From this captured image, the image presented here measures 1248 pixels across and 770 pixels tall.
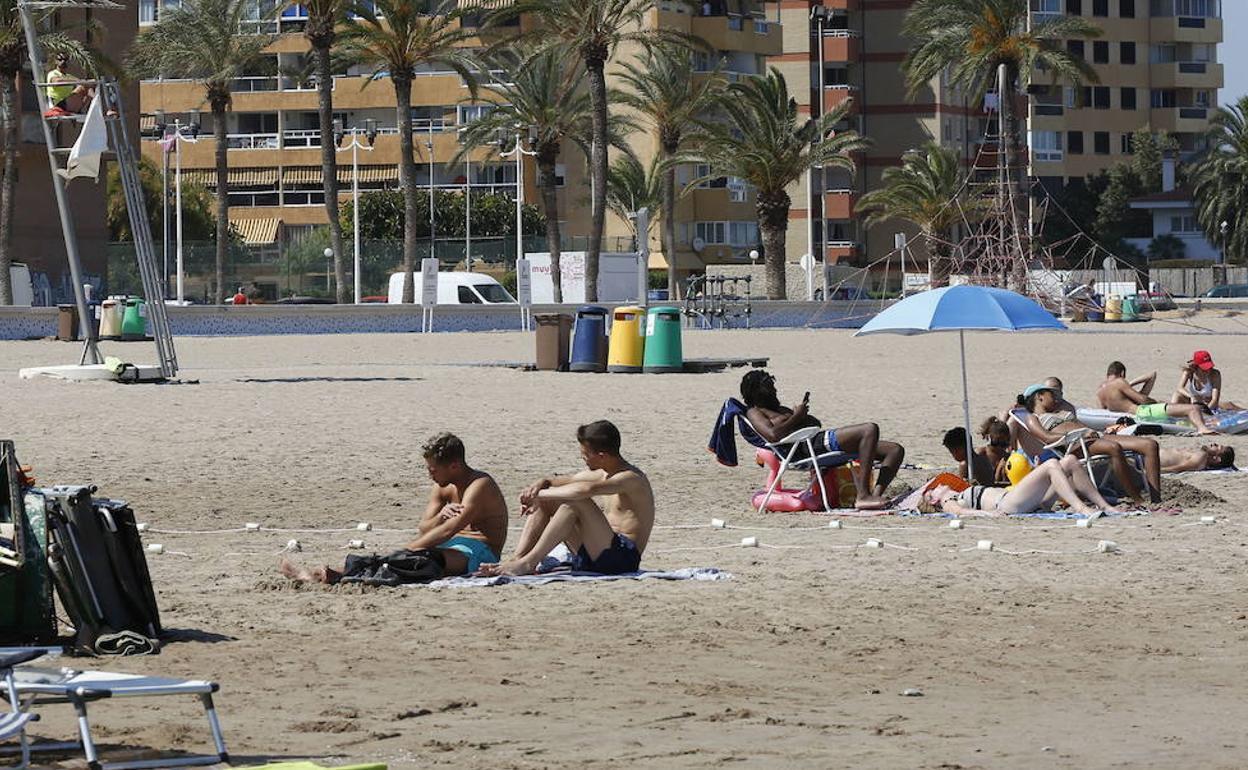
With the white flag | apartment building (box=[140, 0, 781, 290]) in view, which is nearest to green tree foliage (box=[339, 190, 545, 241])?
apartment building (box=[140, 0, 781, 290])

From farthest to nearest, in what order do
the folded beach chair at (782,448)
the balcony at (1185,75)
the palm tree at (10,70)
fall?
the balcony at (1185,75)
the palm tree at (10,70)
the folded beach chair at (782,448)

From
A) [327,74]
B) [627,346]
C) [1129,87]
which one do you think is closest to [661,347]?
[627,346]

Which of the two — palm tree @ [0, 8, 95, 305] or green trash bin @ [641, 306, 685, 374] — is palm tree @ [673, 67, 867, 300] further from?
green trash bin @ [641, 306, 685, 374]

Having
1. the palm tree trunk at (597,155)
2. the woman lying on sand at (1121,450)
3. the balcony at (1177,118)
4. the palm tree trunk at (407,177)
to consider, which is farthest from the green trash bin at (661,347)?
the balcony at (1177,118)

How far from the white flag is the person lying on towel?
11883 mm

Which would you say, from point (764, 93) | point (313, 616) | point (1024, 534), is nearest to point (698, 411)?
point (1024, 534)

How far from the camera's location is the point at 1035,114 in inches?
4200

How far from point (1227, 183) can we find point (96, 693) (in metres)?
92.5

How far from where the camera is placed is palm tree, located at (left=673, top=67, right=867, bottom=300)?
5794cm

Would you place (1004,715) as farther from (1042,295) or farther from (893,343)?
(1042,295)

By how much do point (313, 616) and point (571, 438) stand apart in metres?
9.13

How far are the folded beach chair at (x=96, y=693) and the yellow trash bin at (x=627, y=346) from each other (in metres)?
20.7

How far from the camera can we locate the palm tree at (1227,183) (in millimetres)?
91938

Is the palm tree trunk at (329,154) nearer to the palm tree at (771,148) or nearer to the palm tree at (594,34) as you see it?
the palm tree at (594,34)
